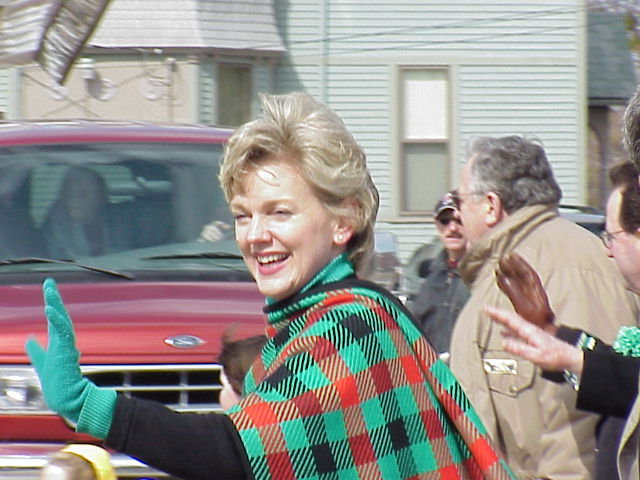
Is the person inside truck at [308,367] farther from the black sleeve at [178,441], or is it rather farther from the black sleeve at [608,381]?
the black sleeve at [608,381]

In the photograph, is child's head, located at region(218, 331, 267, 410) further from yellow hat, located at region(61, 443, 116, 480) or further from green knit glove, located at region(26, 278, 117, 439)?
green knit glove, located at region(26, 278, 117, 439)

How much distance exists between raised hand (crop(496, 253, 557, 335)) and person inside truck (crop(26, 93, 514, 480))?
1.13 meters

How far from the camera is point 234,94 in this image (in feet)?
60.2

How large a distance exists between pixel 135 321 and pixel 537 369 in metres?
1.48

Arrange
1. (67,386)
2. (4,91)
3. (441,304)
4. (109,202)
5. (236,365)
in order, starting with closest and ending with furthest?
(67,386) < (236,365) < (109,202) < (441,304) < (4,91)

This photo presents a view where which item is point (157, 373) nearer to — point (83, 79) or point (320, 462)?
point (320, 462)

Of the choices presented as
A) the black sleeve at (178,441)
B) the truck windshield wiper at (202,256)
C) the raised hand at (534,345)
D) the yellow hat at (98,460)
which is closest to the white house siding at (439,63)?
the truck windshield wiper at (202,256)

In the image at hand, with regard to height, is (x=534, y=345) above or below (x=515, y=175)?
below

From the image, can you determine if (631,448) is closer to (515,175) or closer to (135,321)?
(515,175)

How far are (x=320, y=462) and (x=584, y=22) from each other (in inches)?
661

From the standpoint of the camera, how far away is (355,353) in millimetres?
2504

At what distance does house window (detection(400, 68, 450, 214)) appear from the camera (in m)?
18.7

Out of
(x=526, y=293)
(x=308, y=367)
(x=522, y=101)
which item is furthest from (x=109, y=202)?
(x=522, y=101)

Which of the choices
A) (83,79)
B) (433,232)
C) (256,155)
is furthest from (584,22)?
(256,155)
